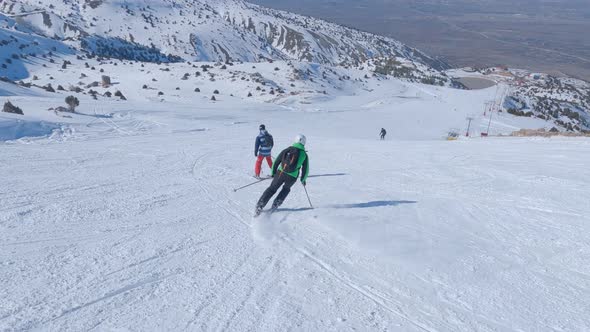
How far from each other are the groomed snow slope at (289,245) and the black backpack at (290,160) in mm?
903

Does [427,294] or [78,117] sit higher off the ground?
[427,294]

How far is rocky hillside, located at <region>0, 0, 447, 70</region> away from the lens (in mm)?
101625

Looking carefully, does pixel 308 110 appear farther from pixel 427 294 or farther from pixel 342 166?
pixel 427 294

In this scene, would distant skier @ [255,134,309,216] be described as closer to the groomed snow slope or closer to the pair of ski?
the pair of ski

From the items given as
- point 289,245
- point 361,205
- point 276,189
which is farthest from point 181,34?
point 289,245

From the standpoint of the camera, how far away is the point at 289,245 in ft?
24.1

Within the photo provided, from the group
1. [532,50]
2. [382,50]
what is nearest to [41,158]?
[382,50]

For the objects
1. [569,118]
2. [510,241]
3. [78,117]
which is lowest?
[569,118]

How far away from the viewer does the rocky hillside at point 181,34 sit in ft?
333

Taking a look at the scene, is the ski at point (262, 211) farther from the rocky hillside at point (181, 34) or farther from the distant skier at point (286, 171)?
the rocky hillside at point (181, 34)

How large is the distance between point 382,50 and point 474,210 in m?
148

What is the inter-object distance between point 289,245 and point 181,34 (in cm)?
11356

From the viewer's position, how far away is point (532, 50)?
Answer: 617ft

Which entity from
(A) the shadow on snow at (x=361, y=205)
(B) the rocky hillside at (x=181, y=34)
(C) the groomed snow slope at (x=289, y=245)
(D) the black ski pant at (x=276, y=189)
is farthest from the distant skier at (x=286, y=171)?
(B) the rocky hillside at (x=181, y=34)
